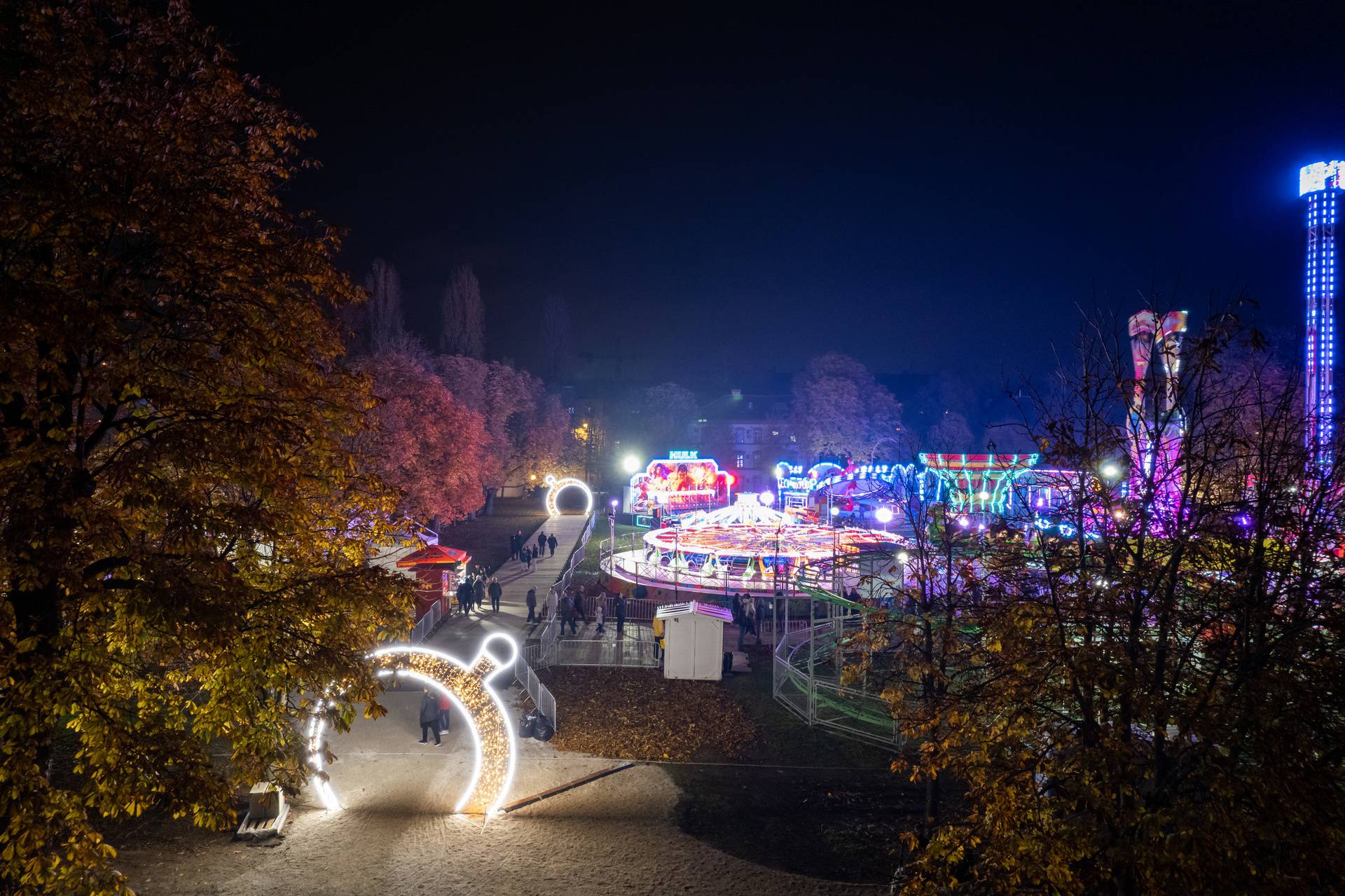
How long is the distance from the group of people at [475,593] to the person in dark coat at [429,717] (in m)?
9.60

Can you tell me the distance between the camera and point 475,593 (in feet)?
79.0

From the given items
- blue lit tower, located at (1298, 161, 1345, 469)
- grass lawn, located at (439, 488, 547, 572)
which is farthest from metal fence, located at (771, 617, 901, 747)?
blue lit tower, located at (1298, 161, 1345, 469)

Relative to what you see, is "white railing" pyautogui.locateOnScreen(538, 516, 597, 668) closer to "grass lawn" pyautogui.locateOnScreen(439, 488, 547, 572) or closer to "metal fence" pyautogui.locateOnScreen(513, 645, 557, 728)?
"metal fence" pyautogui.locateOnScreen(513, 645, 557, 728)

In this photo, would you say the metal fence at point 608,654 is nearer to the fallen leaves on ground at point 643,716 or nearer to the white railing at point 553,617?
the white railing at point 553,617

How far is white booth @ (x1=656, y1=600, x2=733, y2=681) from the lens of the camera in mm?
17516

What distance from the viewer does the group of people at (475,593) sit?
23.1m

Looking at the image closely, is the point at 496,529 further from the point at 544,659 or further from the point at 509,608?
the point at 544,659

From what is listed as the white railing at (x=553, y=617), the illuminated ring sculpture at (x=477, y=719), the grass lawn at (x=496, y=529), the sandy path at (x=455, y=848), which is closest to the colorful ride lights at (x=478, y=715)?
the illuminated ring sculpture at (x=477, y=719)

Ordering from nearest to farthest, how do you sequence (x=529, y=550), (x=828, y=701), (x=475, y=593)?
(x=828, y=701), (x=475, y=593), (x=529, y=550)

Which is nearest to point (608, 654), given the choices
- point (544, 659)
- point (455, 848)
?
point (544, 659)

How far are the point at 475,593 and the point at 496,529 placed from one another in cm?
2161

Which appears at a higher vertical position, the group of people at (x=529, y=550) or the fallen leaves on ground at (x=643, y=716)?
the group of people at (x=529, y=550)

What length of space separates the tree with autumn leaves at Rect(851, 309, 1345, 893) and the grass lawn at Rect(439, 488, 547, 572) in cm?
2753

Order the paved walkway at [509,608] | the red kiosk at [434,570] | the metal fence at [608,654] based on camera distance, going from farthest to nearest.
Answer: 1. the red kiosk at [434,570]
2. the paved walkway at [509,608]
3. the metal fence at [608,654]
